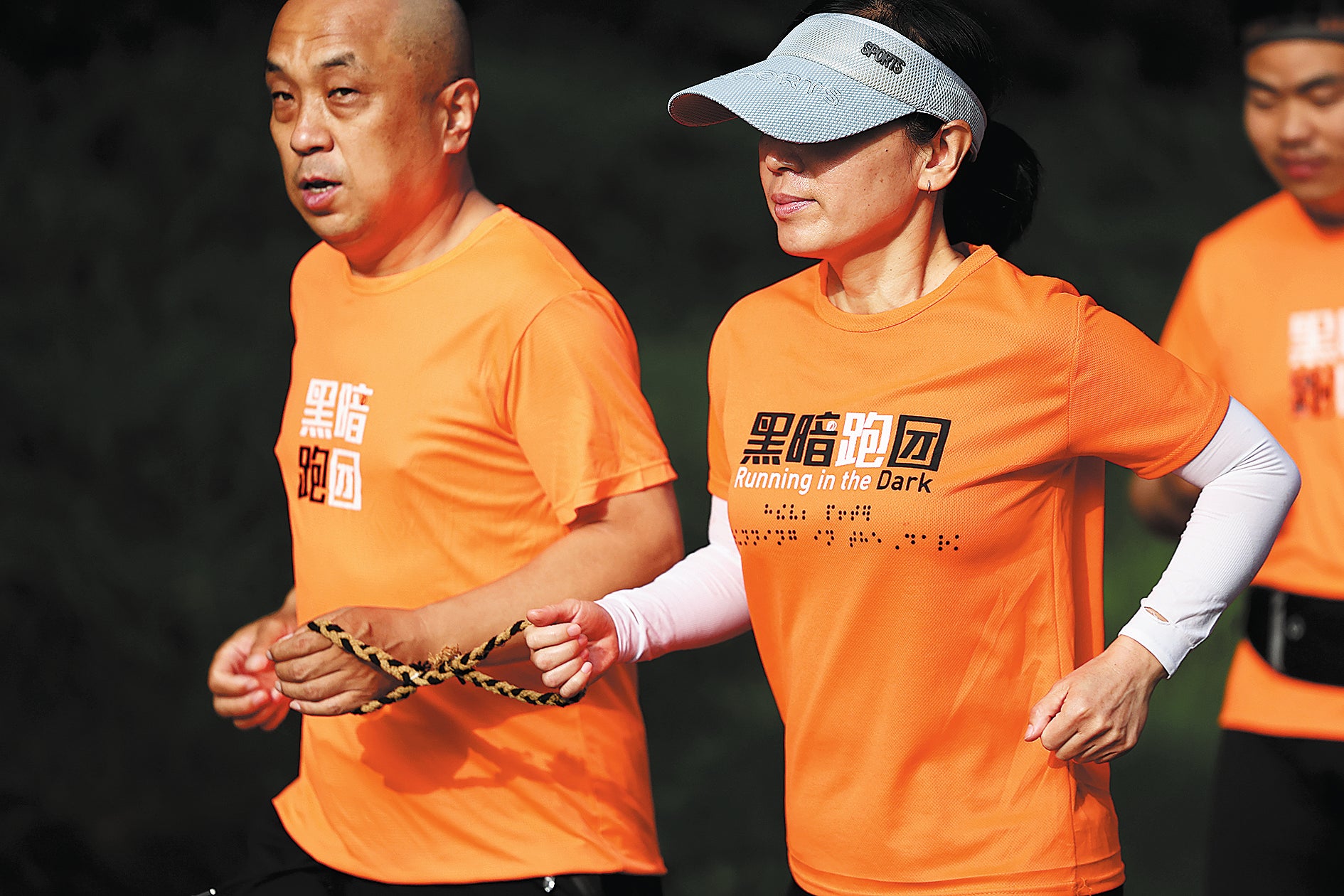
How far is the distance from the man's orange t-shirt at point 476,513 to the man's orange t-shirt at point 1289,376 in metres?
1.32

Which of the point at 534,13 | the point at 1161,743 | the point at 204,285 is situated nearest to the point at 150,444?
the point at 204,285

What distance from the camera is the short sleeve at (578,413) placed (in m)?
2.27

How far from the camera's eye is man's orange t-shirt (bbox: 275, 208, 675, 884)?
2.31m

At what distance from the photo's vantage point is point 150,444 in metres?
4.72

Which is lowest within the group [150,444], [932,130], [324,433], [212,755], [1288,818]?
[212,755]

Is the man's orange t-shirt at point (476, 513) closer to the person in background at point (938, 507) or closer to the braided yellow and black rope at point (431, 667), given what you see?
the braided yellow and black rope at point (431, 667)

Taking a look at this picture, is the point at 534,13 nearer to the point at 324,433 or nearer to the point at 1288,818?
the point at 324,433

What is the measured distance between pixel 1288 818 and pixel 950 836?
4.55ft

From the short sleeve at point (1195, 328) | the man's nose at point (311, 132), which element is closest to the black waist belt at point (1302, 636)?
the short sleeve at point (1195, 328)

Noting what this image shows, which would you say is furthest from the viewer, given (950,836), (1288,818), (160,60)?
(160,60)

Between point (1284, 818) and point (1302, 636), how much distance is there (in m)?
0.35

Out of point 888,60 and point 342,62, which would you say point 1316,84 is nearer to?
point 888,60

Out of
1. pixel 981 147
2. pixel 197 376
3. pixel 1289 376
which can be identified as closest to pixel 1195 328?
pixel 1289 376

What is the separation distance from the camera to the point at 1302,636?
3035mm
